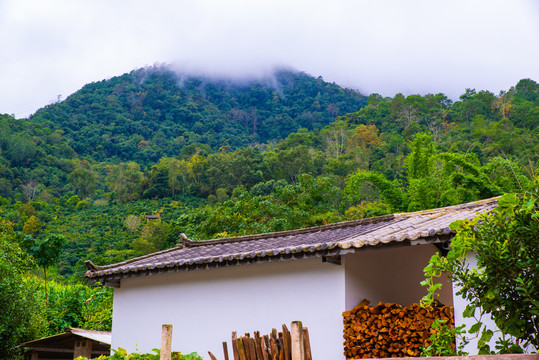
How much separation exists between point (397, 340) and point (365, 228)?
101 inches

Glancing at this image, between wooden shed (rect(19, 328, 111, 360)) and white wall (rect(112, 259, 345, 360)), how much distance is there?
7.62ft

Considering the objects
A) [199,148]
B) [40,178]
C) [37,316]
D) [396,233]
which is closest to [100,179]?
[40,178]

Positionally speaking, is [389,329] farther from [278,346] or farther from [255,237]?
[255,237]

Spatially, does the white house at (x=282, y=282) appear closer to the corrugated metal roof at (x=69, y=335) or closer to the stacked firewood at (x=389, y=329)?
the stacked firewood at (x=389, y=329)

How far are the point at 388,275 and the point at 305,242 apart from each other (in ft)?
4.69

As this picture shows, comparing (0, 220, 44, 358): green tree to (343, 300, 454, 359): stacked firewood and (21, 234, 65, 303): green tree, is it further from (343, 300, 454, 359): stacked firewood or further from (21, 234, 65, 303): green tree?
(343, 300, 454, 359): stacked firewood

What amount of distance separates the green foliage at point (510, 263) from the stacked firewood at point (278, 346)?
55.2 inches

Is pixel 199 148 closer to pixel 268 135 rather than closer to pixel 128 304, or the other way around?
pixel 268 135

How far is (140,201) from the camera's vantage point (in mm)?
55406

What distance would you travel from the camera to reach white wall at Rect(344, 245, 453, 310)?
27.9 ft

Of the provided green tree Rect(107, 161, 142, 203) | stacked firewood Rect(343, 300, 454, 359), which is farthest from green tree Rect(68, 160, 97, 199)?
stacked firewood Rect(343, 300, 454, 359)

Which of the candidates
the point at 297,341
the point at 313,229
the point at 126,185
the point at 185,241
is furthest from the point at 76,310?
the point at 126,185

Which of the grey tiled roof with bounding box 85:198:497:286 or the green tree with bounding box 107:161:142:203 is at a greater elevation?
the green tree with bounding box 107:161:142:203

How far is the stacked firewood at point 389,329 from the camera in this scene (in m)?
7.60
